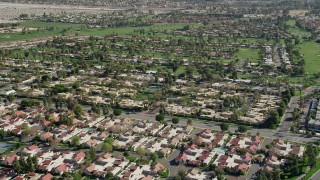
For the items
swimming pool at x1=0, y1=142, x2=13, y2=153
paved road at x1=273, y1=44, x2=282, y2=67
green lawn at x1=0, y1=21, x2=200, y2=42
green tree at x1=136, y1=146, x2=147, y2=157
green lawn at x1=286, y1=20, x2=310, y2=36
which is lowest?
swimming pool at x1=0, y1=142, x2=13, y2=153

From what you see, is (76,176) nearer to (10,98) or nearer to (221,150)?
(221,150)

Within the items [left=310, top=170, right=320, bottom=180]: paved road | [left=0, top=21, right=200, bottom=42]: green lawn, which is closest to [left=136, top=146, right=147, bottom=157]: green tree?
[left=310, top=170, right=320, bottom=180]: paved road

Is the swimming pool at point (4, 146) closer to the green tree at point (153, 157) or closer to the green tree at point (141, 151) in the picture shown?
the green tree at point (141, 151)

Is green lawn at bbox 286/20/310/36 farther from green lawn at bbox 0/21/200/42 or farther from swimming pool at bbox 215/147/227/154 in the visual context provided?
swimming pool at bbox 215/147/227/154

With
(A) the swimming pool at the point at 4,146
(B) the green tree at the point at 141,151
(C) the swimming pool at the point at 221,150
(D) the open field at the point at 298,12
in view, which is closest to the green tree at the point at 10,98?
(A) the swimming pool at the point at 4,146

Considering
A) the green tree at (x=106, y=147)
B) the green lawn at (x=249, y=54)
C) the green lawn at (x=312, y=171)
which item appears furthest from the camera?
the green lawn at (x=249, y=54)

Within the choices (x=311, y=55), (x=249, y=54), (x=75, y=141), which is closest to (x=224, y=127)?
(x=75, y=141)

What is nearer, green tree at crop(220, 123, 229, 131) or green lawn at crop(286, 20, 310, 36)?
green tree at crop(220, 123, 229, 131)

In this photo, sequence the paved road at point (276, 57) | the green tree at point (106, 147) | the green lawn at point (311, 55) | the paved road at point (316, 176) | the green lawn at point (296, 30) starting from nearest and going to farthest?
the paved road at point (316, 176), the green tree at point (106, 147), the green lawn at point (311, 55), the paved road at point (276, 57), the green lawn at point (296, 30)

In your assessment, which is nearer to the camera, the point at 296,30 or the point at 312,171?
the point at 312,171
